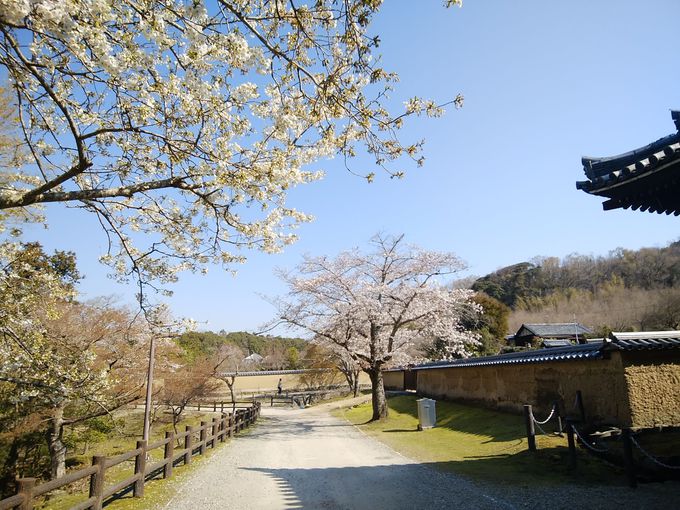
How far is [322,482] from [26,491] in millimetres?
5013

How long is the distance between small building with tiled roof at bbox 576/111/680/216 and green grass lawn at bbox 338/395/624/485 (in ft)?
15.9

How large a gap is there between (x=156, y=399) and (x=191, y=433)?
9.86 metres

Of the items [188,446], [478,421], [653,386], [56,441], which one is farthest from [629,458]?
[56,441]

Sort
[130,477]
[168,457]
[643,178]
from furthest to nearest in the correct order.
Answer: [168,457]
[130,477]
[643,178]

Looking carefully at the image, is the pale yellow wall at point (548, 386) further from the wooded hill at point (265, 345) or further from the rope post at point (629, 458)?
the wooded hill at point (265, 345)

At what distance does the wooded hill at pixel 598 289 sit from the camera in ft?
114

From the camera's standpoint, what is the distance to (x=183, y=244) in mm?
6230

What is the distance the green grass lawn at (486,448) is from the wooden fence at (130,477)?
5402mm

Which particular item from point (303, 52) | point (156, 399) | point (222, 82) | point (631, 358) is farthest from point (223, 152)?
point (156, 399)

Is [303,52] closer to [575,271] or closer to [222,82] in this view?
[222,82]

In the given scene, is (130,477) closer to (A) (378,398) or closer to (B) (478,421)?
(B) (478,421)

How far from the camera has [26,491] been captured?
4.53m

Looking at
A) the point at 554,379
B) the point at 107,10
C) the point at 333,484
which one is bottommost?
the point at 333,484

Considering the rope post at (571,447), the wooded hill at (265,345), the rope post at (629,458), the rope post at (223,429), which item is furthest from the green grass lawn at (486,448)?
the wooded hill at (265,345)
